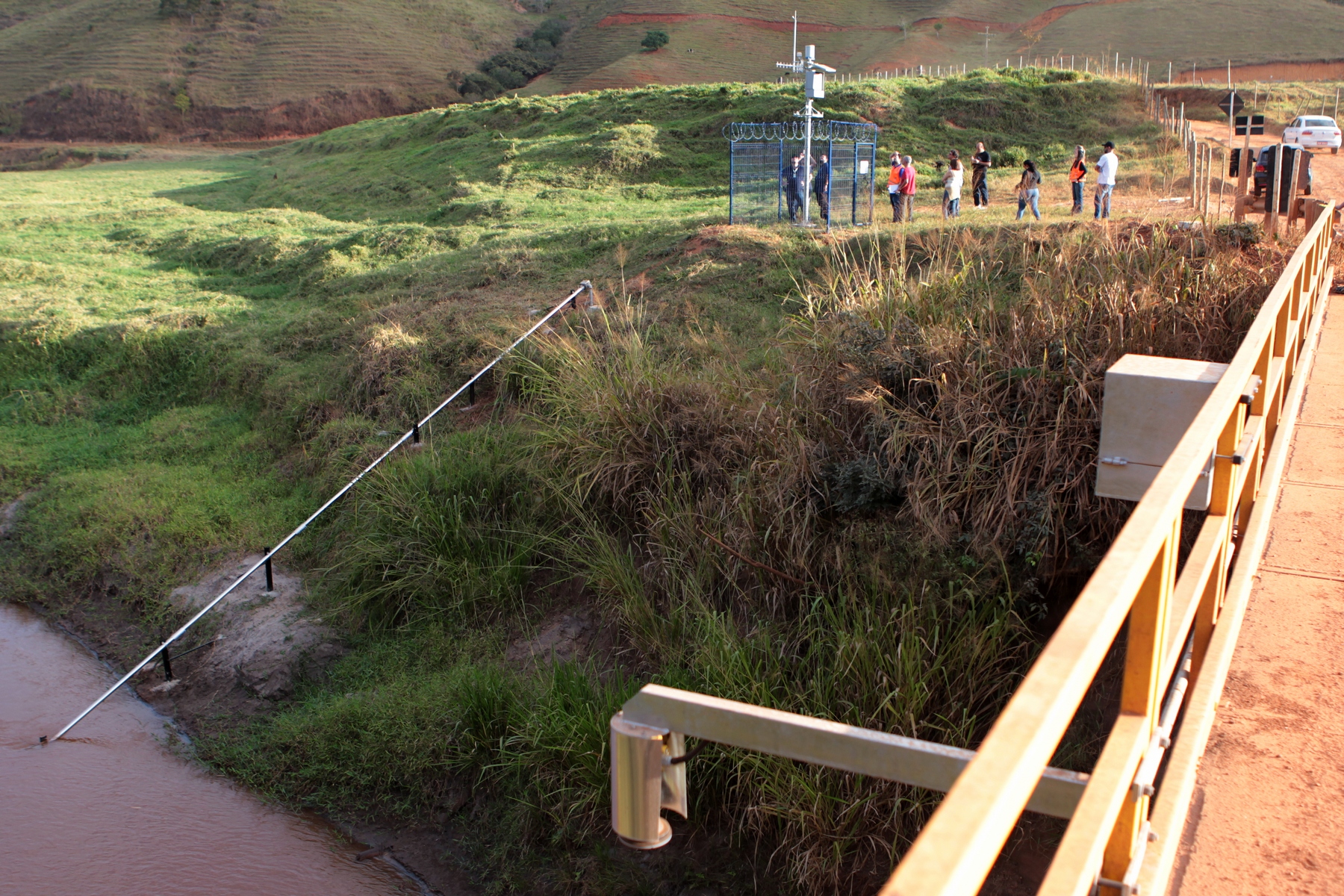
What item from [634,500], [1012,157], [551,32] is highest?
[551,32]

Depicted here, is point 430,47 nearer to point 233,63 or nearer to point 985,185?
point 233,63

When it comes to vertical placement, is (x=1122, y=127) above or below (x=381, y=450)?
above

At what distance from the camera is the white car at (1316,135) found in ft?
95.0

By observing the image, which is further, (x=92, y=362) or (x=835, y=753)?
(x=92, y=362)

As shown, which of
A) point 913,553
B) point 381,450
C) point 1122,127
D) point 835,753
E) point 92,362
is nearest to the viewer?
point 835,753

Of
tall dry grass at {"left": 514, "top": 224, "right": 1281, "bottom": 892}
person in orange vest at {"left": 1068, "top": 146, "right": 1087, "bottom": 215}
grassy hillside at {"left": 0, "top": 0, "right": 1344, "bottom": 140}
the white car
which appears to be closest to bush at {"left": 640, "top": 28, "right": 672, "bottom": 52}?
grassy hillside at {"left": 0, "top": 0, "right": 1344, "bottom": 140}

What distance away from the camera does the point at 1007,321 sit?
6832 millimetres

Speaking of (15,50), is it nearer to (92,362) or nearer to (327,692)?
(92,362)

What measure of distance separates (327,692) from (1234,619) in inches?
265

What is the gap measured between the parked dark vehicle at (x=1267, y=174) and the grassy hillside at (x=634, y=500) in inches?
95.2

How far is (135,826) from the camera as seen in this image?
6965mm

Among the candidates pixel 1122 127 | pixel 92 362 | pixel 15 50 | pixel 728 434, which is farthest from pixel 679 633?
pixel 15 50

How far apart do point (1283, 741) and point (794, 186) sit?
15.3m

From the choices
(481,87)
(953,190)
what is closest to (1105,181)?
(953,190)
